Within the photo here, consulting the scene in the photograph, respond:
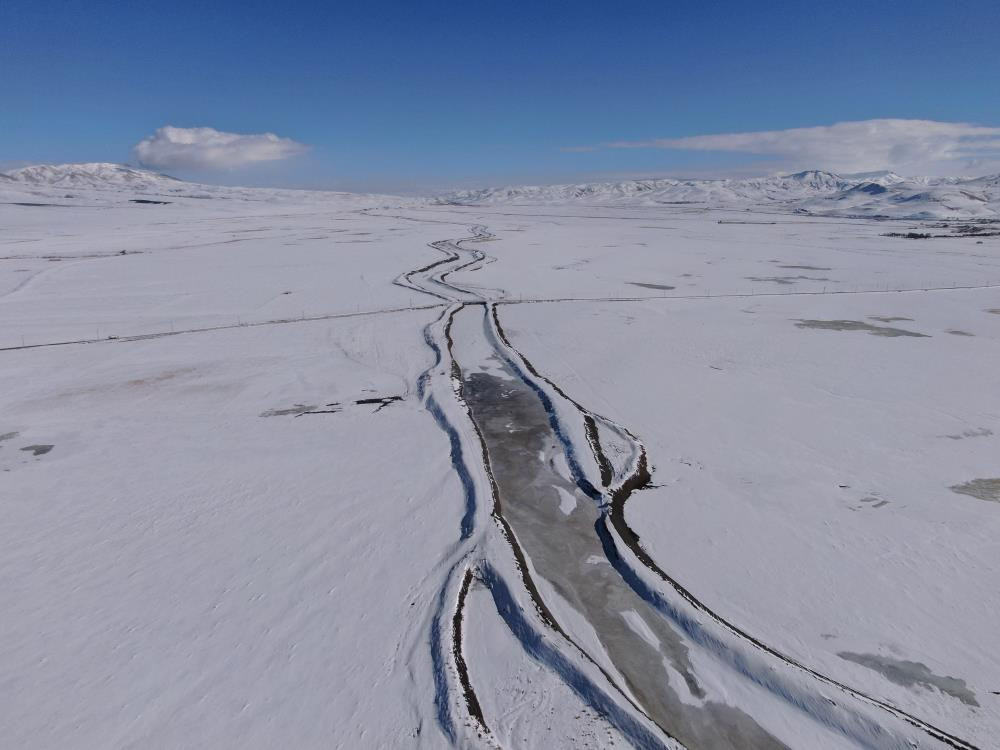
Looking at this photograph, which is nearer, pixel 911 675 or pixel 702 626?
pixel 911 675

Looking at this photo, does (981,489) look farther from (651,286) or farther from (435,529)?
(651,286)

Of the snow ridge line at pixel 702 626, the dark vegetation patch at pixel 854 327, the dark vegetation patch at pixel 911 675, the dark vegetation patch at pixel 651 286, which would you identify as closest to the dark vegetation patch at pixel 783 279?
the dark vegetation patch at pixel 651 286

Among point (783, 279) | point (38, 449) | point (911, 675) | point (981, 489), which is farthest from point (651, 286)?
point (38, 449)

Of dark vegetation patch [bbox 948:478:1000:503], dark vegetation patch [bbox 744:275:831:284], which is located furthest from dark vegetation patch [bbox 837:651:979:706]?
dark vegetation patch [bbox 744:275:831:284]

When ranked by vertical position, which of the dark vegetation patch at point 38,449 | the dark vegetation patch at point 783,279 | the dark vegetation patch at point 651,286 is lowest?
the dark vegetation patch at point 783,279

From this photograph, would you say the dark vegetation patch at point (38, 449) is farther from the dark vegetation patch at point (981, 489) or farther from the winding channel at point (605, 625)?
the dark vegetation patch at point (981, 489)

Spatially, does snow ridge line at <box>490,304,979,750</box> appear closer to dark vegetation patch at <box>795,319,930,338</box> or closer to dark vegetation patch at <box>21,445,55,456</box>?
dark vegetation patch at <box>21,445,55,456</box>
